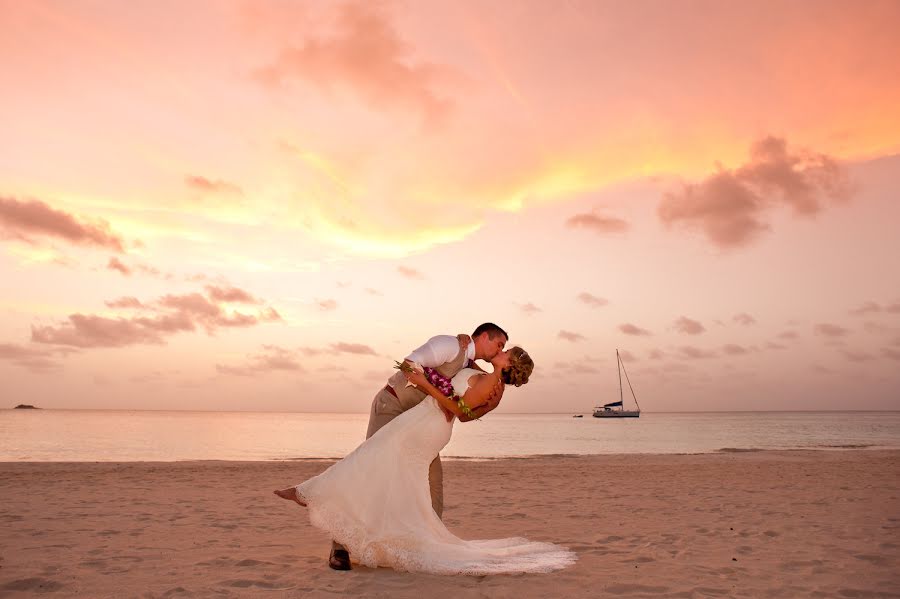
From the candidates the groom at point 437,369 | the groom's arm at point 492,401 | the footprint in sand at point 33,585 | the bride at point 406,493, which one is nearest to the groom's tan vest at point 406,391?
the groom at point 437,369

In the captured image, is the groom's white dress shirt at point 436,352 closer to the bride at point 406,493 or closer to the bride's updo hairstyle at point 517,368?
the bride at point 406,493

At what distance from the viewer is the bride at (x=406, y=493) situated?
6.39 meters

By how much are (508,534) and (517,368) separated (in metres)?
3.81

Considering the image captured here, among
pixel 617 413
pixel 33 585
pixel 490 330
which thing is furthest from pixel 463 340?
pixel 617 413

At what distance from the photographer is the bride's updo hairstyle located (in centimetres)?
649

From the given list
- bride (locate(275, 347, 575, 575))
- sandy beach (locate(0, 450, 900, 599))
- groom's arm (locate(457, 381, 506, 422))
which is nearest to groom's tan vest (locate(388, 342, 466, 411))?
bride (locate(275, 347, 575, 575))

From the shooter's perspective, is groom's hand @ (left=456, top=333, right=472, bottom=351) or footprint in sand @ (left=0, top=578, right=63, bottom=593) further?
groom's hand @ (left=456, top=333, right=472, bottom=351)

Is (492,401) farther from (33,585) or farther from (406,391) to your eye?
(33,585)

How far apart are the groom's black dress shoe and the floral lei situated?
6.41 ft

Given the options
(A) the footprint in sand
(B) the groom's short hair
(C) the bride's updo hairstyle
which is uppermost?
(B) the groom's short hair

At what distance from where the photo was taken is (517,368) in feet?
21.4

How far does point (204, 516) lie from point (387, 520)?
549 cm

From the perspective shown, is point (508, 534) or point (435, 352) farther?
point (508, 534)

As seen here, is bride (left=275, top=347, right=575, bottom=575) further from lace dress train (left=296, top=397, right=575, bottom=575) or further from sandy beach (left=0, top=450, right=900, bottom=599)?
sandy beach (left=0, top=450, right=900, bottom=599)
